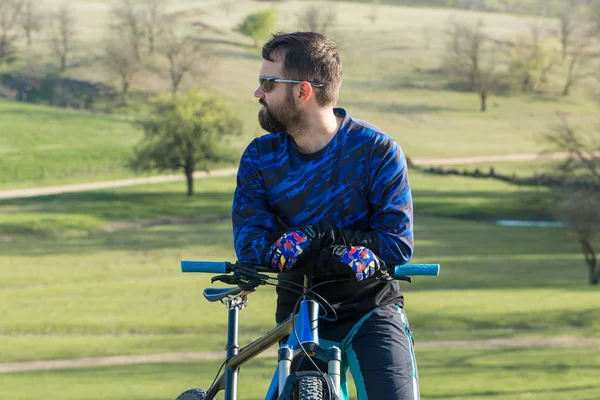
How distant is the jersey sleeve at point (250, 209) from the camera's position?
4.55 meters

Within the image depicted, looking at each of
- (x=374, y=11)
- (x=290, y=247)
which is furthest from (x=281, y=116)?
(x=374, y=11)

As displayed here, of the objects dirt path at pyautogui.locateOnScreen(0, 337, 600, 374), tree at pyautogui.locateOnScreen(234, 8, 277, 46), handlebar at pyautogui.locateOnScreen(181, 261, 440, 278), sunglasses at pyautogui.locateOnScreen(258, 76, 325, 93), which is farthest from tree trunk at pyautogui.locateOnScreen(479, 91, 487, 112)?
handlebar at pyautogui.locateOnScreen(181, 261, 440, 278)

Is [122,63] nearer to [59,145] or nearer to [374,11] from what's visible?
[59,145]

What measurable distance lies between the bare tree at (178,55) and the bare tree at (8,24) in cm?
1840

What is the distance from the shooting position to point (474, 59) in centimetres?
13138

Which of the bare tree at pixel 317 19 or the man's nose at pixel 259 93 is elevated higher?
the man's nose at pixel 259 93

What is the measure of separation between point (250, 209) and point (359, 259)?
63 cm

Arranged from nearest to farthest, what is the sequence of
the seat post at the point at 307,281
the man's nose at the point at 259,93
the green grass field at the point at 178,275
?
the seat post at the point at 307,281, the man's nose at the point at 259,93, the green grass field at the point at 178,275

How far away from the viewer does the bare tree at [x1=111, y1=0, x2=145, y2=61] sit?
128750 mm

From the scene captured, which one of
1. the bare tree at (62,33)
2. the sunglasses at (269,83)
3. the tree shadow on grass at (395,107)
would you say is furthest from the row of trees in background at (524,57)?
the sunglasses at (269,83)

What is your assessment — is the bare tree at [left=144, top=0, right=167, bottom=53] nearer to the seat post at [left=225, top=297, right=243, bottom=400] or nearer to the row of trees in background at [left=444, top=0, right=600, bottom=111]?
the row of trees in background at [left=444, top=0, right=600, bottom=111]

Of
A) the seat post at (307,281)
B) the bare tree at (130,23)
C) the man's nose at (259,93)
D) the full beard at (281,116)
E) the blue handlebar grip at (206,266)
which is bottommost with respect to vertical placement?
the bare tree at (130,23)

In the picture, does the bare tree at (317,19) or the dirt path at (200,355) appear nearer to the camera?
the dirt path at (200,355)

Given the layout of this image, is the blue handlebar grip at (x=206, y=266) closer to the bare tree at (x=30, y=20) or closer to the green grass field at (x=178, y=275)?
the green grass field at (x=178, y=275)
